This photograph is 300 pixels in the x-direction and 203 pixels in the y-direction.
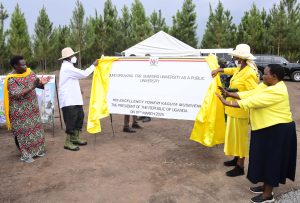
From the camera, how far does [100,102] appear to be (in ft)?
21.6

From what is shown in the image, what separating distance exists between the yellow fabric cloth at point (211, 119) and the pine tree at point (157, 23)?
24.3 meters

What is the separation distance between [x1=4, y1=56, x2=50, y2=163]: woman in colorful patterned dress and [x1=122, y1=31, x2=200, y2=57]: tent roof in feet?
41.4

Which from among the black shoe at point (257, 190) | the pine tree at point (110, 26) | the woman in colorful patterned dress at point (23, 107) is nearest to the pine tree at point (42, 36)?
the pine tree at point (110, 26)

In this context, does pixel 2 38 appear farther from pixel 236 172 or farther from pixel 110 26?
pixel 236 172

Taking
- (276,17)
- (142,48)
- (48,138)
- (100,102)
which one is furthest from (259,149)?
(276,17)

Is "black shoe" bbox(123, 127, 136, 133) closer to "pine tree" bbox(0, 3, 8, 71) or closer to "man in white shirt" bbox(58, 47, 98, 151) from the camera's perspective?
"man in white shirt" bbox(58, 47, 98, 151)

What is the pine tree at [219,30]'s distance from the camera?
28172 mm

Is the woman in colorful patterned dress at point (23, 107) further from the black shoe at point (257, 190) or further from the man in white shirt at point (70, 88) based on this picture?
the black shoe at point (257, 190)

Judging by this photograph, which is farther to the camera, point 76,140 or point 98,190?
point 76,140

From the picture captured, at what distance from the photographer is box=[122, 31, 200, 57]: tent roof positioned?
59.6ft

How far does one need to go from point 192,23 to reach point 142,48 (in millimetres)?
11757

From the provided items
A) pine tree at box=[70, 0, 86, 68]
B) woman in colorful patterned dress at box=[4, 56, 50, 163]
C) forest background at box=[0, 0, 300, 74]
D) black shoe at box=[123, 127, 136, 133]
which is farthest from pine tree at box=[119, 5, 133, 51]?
woman in colorful patterned dress at box=[4, 56, 50, 163]

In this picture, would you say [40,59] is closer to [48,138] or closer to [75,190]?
[48,138]

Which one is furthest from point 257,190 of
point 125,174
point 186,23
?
point 186,23
